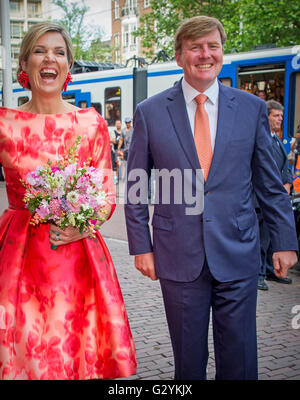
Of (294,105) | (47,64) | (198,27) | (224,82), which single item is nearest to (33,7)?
(224,82)

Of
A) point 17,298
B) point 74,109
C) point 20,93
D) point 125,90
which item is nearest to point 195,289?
point 17,298

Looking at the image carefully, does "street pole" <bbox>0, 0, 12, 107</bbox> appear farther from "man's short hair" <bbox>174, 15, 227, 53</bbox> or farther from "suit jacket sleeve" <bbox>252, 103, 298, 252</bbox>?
"suit jacket sleeve" <bbox>252, 103, 298, 252</bbox>

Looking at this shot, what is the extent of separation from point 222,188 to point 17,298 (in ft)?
3.88

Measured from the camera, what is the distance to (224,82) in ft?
42.8

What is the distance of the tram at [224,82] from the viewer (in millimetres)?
11945

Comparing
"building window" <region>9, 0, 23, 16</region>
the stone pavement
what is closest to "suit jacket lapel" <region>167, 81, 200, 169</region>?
the stone pavement

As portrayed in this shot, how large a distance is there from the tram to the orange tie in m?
9.76

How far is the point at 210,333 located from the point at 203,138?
2.50 meters

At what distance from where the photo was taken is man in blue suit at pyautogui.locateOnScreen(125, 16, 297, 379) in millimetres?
2617

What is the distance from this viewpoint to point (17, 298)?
2.56 metres

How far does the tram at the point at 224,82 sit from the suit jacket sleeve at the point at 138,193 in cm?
980

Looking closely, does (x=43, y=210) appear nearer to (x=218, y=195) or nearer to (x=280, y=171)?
(x=218, y=195)

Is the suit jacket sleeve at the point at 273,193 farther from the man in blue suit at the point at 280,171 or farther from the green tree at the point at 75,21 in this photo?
the green tree at the point at 75,21

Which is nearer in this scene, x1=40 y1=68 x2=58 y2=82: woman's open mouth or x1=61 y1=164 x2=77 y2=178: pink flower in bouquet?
x1=61 y1=164 x2=77 y2=178: pink flower in bouquet
